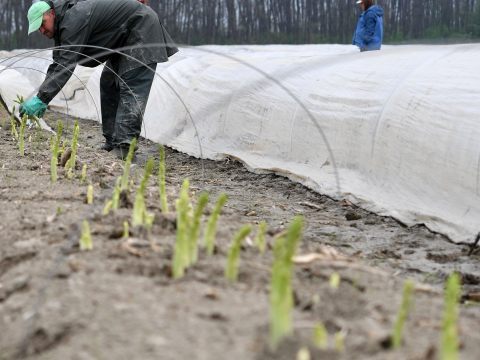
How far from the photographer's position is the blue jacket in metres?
6.57

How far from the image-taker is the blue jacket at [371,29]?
21.6ft

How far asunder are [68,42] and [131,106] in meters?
0.62

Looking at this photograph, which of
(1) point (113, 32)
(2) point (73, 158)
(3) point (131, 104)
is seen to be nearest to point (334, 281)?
(2) point (73, 158)

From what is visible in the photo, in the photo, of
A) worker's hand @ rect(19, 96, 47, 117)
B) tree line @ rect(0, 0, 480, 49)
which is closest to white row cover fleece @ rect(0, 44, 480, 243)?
worker's hand @ rect(19, 96, 47, 117)

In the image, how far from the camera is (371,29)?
6594 millimetres

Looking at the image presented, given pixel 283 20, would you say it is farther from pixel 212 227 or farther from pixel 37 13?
pixel 212 227

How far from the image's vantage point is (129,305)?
1.72 m

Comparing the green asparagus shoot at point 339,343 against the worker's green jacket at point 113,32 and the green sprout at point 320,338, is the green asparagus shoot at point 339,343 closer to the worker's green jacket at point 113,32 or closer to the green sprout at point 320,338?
the green sprout at point 320,338

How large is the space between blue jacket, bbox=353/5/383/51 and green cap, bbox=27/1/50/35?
3.07 metres

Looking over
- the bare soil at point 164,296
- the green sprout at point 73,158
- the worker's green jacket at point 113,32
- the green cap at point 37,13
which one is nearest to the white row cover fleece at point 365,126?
the worker's green jacket at point 113,32

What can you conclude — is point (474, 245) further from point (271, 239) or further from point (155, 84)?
point (155, 84)

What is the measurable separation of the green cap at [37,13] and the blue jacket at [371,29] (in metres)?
3.07

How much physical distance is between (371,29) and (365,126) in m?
2.25

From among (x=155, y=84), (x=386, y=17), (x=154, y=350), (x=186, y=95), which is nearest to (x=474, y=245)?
(x=154, y=350)
